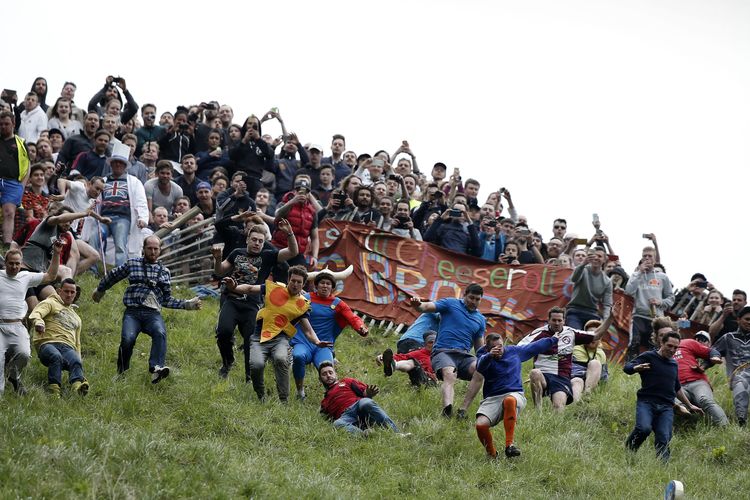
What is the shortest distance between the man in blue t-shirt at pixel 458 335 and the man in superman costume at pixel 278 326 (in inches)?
60.1

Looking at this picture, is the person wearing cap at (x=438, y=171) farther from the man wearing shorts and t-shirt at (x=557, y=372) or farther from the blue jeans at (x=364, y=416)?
the blue jeans at (x=364, y=416)

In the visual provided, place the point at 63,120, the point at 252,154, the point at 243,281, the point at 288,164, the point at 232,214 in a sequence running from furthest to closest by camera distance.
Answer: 1. the point at 288,164
2. the point at 252,154
3. the point at 63,120
4. the point at 232,214
5. the point at 243,281

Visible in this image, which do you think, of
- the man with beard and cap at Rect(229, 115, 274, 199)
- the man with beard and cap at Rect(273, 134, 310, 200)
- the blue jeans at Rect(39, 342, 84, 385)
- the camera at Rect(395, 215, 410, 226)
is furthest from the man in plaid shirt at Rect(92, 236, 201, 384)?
the man with beard and cap at Rect(273, 134, 310, 200)

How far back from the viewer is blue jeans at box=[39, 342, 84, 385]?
12.9 m

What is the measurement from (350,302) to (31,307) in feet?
20.3

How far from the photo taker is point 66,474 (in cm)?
1026

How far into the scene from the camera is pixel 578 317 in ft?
58.5

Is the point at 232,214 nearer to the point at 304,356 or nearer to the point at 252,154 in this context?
the point at 252,154

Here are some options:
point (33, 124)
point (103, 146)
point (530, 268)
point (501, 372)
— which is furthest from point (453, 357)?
point (33, 124)

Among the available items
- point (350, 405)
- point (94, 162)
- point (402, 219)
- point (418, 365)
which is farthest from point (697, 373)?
point (94, 162)

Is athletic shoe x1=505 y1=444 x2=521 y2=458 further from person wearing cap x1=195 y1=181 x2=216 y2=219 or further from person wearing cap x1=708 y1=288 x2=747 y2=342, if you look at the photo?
person wearing cap x1=195 y1=181 x2=216 y2=219

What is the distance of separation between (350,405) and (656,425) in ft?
13.4

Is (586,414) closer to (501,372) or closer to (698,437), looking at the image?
(698,437)

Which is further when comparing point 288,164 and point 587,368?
point 288,164
